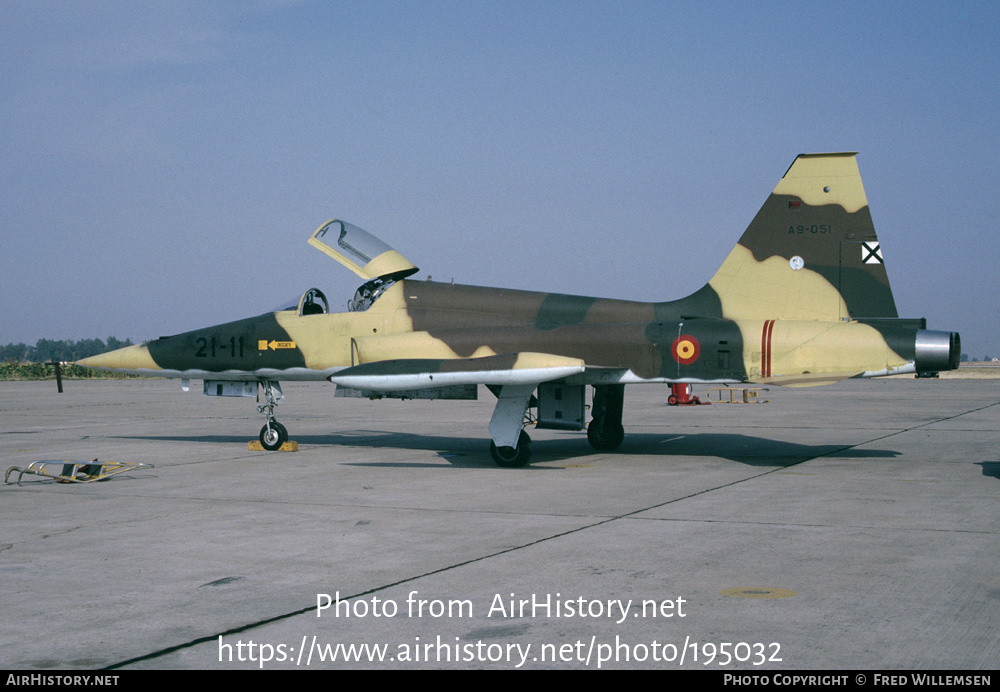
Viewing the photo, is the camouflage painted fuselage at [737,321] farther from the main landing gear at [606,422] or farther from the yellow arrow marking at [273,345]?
the main landing gear at [606,422]

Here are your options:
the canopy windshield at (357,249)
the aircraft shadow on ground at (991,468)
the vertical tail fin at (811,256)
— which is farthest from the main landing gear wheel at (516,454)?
the aircraft shadow on ground at (991,468)

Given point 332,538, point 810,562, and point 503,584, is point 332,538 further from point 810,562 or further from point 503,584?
point 810,562

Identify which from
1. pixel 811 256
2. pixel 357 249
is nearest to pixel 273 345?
pixel 357 249

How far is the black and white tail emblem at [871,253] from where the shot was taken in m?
13.3

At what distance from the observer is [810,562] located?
698cm

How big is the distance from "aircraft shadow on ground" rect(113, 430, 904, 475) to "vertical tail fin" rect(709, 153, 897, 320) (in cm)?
247

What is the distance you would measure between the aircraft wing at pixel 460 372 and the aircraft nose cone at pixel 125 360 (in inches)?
206

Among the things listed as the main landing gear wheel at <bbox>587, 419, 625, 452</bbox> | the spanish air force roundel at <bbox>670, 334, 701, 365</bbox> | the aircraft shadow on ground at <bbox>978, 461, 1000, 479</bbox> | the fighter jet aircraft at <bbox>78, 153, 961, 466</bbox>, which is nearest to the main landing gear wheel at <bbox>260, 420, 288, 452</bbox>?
the fighter jet aircraft at <bbox>78, 153, 961, 466</bbox>

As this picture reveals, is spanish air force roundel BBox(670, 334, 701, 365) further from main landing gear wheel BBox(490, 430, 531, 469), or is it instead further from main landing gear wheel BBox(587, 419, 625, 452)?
main landing gear wheel BBox(587, 419, 625, 452)

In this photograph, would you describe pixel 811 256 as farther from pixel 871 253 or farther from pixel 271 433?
pixel 271 433

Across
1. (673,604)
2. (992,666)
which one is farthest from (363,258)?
(992,666)

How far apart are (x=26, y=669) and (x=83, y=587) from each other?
185 cm

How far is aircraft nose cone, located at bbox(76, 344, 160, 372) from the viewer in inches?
668

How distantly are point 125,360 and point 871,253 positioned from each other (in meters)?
13.2
